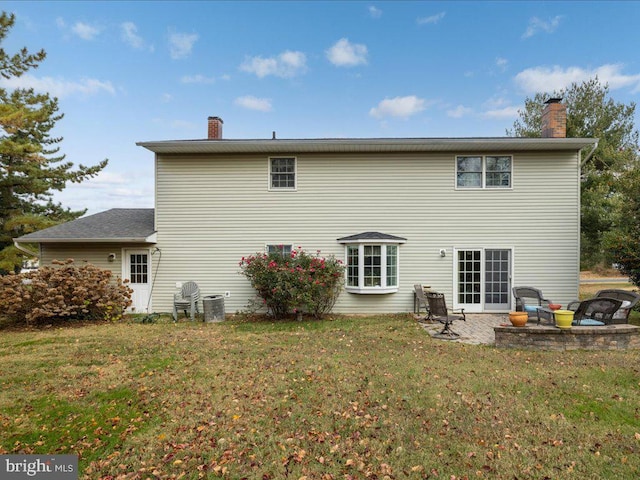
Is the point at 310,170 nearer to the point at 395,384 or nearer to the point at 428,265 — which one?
the point at 428,265

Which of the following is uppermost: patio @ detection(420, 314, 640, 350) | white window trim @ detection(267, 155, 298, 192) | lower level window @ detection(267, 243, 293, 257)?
white window trim @ detection(267, 155, 298, 192)

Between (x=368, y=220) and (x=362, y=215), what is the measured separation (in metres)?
0.25

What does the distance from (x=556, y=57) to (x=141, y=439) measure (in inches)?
806

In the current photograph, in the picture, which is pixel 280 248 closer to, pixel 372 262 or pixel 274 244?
pixel 274 244

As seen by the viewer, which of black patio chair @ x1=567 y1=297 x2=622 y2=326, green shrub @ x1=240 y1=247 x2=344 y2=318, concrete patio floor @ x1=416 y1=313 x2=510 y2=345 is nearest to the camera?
black patio chair @ x1=567 y1=297 x2=622 y2=326

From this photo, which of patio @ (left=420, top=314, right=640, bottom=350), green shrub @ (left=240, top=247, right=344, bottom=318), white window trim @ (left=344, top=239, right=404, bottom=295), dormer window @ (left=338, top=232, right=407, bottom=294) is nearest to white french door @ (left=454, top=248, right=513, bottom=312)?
dormer window @ (left=338, top=232, right=407, bottom=294)

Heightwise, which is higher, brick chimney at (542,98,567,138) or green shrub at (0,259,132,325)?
brick chimney at (542,98,567,138)

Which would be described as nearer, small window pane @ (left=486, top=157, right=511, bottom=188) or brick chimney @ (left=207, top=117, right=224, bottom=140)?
small window pane @ (left=486, top=157, right=511, bottom=188)

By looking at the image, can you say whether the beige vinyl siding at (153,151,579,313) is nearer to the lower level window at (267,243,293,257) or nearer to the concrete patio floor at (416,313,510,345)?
the lower level window at (267,243,293,257)

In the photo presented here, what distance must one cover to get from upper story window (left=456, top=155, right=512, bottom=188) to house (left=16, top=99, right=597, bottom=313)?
0.10 feet

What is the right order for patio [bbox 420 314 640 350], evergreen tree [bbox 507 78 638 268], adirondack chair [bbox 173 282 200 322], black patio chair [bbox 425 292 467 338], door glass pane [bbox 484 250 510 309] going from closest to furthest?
patio [bbox 420 314 640 350] < black patio chair [bbox 425 292 467 338] < adirondack chair [bbox 173 282 200 322] < door glass pane [bbox 484 250 510 309] < evergreen tree [bbox 507 78 638 268]

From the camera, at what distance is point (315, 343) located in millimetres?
6934

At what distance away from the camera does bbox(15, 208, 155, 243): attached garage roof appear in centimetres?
986

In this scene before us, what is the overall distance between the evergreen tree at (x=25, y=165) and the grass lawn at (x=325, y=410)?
1214 centimetres
